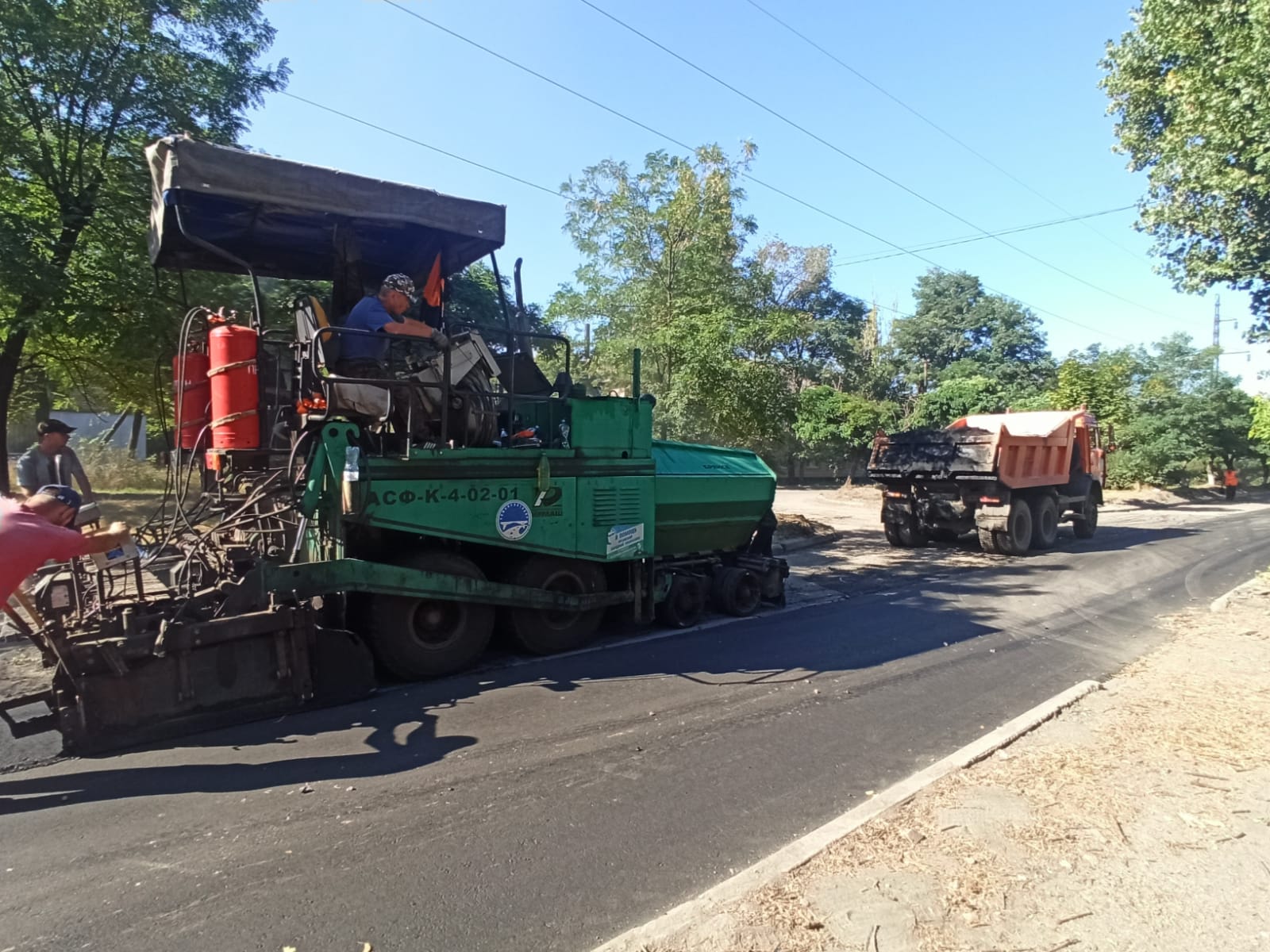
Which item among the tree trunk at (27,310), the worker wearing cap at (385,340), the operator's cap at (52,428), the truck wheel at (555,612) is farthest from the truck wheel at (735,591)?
→ the tree trunk at (27,310)

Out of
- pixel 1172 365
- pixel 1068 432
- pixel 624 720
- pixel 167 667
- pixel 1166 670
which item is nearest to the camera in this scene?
pixel 167 667

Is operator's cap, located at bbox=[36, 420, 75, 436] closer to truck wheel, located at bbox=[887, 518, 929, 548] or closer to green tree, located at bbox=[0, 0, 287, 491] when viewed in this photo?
green tree, located at bbox=[0, 0, 287, 491]

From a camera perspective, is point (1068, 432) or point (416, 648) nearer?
point (416, 648)

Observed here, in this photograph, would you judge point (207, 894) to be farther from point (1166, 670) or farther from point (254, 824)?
point (1166, 670)

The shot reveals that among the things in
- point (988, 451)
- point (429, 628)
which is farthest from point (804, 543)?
point (429, 628)

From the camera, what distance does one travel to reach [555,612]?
720 cm

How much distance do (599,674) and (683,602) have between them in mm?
1932

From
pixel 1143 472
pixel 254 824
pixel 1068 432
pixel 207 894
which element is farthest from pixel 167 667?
pixel 1143 472

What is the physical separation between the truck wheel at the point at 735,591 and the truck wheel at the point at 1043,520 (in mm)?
8859

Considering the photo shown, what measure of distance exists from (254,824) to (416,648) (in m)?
2.37

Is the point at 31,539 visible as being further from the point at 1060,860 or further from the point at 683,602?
the point at 683,602

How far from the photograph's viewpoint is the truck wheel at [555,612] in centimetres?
692

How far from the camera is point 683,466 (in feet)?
27.3

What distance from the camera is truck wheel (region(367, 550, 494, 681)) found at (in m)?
6.02
